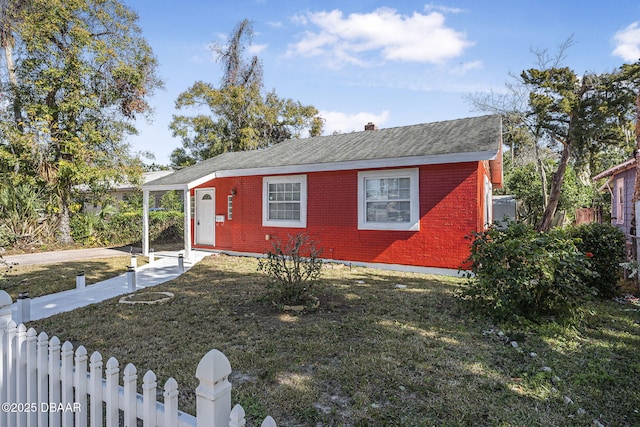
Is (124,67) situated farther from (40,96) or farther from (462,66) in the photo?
(462,66)

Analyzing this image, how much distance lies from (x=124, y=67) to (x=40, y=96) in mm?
3739

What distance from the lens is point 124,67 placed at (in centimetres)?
1666

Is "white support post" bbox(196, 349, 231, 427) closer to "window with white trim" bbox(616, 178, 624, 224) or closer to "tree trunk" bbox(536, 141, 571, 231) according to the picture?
"window with white trim" bbox(616, 178, 624, 224)

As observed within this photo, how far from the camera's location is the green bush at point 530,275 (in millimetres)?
4875

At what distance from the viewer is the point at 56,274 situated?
9.17m

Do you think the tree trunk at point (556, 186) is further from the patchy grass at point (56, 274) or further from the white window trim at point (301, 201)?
the patchy grass at point (56, 274)

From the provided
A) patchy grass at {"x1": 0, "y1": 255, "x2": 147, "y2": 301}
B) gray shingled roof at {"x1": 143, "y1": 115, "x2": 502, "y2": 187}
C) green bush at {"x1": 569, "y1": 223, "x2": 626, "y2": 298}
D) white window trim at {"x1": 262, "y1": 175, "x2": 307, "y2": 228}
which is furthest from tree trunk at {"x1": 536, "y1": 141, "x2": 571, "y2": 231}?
patchy grass at {"x1": 0, "y1": 255, "x2": 147, "y2": 301}

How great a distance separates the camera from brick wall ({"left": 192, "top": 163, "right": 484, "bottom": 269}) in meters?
8.95

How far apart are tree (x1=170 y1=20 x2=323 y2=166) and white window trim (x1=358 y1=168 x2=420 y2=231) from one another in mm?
19601

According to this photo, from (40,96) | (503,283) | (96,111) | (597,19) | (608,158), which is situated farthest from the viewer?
(608,158)

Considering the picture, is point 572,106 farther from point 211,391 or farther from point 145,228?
point 211,391

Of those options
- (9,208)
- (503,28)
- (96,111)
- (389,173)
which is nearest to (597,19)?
(503,28)

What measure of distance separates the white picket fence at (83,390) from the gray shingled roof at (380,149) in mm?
8210

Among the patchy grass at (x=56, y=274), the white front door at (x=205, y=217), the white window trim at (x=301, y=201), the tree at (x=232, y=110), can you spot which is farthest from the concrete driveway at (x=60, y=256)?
the tree at (x=232, y=110)
